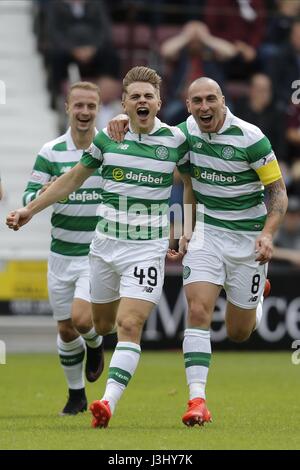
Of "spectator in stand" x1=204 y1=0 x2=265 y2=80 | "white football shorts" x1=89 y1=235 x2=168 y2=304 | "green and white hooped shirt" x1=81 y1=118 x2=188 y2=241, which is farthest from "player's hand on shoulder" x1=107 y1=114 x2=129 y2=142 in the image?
"spectator in stand" x1=204 y1=0 x2=265 y2=80

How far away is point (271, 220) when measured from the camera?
30.4ft

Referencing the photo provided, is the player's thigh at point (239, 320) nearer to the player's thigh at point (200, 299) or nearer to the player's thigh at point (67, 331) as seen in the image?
the player's thigh at point (200, 299)

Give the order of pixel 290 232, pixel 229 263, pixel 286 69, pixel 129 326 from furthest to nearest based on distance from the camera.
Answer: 1. pixel 286 69
2. pixel 290 232
3. pixel 229 263
4. pixel 129 326

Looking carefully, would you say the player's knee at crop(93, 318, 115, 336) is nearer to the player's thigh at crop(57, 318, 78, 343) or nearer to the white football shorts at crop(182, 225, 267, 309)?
the white football shorts at crop(182, 225, 267, 309)

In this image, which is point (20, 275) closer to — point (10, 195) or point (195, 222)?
point (10, 195)

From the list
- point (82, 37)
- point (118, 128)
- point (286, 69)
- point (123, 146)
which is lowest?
point (123, 146)

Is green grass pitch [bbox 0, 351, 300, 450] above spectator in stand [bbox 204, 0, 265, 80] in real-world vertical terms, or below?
below

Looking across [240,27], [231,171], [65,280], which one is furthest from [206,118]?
[240,27]

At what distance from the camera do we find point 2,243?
61.1 feet

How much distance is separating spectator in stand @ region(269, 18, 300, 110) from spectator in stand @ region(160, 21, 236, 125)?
0.76 metres

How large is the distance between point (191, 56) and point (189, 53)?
0.33ft

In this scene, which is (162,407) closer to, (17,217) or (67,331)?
(67,331)

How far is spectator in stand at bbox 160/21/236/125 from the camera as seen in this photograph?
19031mm

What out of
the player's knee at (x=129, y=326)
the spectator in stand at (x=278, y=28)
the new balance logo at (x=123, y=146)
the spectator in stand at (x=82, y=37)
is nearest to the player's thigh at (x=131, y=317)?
the player's knee at (x=129, y=326)
